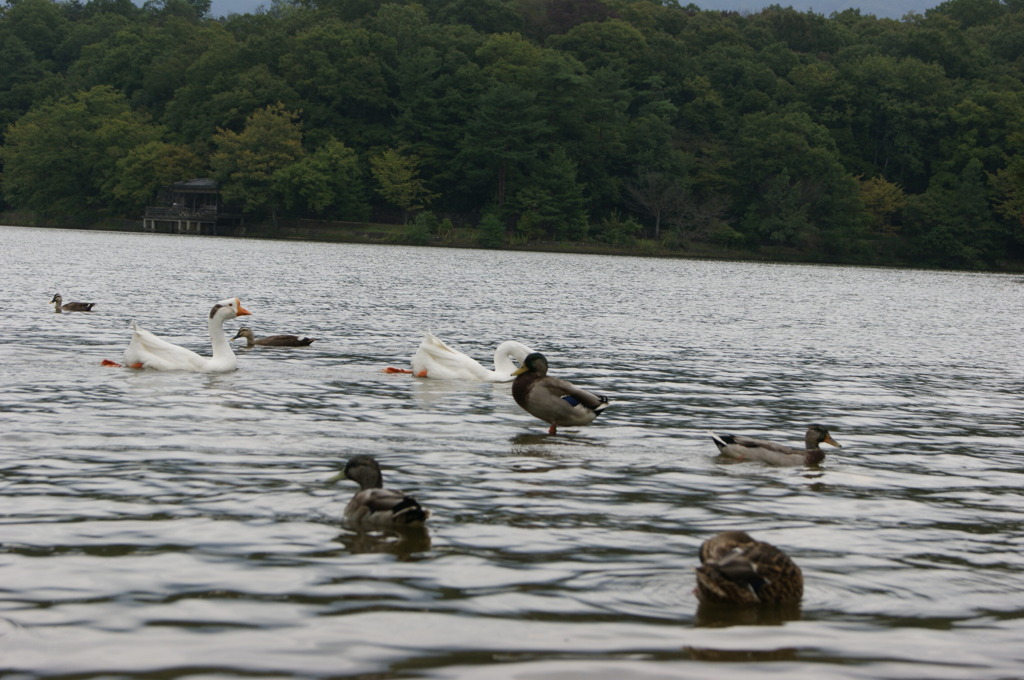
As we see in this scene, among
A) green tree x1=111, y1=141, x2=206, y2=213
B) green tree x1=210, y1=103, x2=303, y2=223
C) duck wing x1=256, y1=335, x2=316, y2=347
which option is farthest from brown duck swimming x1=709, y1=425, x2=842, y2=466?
green tree x1=111, y1=141, x2=206, y2=213

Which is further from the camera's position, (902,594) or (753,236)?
(753,236)

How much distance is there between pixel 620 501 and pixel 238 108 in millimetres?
117495

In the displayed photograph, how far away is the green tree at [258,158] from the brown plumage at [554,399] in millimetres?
99268

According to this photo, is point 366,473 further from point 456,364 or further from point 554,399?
point 456,364

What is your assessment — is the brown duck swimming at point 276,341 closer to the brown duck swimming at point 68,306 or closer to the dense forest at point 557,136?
the brown duck swimming at point 68,306

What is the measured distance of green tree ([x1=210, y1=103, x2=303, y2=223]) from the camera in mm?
111438

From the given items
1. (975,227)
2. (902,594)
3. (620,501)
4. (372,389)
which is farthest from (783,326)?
(975,227)

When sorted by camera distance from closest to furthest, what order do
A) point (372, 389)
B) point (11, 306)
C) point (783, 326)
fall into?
A: point (372, 389) < point (11, 306) < point (783, 326)

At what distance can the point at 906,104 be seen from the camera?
123625mm

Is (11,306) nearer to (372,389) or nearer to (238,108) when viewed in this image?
(372,389)

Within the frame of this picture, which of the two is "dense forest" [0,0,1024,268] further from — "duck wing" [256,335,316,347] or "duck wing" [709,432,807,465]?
"duck wing" [709,432,807,465]

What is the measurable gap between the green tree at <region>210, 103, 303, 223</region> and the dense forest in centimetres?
24

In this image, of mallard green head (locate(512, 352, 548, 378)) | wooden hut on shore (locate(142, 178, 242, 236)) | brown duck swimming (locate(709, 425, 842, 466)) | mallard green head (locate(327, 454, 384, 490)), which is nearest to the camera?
mallard green head (locate(327, 454, 384, 490))

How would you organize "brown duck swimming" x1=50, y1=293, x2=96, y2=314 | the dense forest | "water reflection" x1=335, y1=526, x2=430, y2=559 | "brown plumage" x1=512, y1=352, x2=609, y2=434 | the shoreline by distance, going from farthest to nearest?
the dense forest → the shoreline → "brown duck swimming" x1=50, y1=293, x2=96, y2=314 → "brown plumage" x1=512, y1=352, x2=609, y2=434 → "water reflection" x1=335, y1=526, x2=430, y2=559
